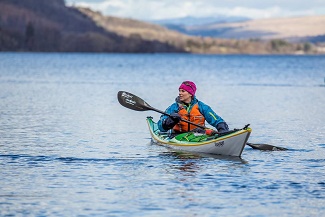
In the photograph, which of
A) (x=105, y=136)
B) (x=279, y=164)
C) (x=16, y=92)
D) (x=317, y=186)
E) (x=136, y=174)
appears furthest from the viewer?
(x=16, y=92)

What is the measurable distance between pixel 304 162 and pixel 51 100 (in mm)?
24563

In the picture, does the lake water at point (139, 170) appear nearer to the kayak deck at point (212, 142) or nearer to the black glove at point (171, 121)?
the kayak deck at point (212, 142)

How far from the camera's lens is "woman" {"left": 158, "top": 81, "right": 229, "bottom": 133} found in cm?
2167

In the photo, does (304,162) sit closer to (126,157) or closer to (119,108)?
(126,157)

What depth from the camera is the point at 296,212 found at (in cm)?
1509

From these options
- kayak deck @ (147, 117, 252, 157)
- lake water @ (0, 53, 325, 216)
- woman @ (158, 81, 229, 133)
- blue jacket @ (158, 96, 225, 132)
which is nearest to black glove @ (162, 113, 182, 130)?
woman @ (158, 81, 229, 133)

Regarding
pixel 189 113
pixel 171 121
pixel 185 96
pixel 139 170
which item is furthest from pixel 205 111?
pixel 139 170

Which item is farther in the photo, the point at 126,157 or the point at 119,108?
the point at 119,108

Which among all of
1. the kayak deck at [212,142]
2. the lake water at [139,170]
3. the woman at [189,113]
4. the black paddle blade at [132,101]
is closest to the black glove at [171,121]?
the woman at [189,113]

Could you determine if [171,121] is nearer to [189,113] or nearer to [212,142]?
[189,113]

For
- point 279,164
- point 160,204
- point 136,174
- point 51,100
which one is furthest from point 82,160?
point 51,100

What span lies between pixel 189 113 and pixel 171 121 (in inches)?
17.9

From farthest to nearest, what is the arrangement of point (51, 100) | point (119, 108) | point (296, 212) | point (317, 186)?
point (51, 100) < point (119, 108) < point (317, 186) < point (296, 212)

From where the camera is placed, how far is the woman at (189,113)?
2167 cm
